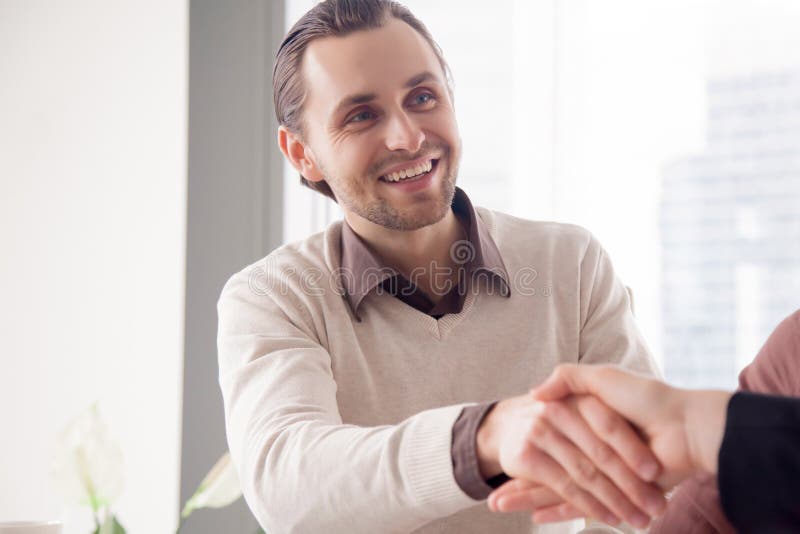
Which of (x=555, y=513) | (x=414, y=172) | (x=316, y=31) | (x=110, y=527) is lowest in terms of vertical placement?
(x=110, y=527)

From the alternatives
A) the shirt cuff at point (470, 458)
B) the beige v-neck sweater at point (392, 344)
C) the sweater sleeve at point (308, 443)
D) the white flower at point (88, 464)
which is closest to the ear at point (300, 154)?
the beige v-neck sweater at point (392, 344)

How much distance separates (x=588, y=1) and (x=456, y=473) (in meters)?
1.80

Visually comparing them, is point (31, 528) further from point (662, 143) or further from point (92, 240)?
point (662, 143)

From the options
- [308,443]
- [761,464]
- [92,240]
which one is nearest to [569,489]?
[761,464]

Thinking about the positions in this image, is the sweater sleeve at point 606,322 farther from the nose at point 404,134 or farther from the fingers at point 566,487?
the fingers at point 566,487

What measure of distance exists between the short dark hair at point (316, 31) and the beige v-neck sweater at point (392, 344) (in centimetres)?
27

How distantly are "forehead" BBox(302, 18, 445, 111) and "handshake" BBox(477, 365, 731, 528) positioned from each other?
0.81 meters

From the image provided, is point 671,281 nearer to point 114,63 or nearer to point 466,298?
point 466,298

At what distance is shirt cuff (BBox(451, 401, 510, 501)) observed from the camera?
35.6 inches

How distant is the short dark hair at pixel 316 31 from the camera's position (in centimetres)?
164

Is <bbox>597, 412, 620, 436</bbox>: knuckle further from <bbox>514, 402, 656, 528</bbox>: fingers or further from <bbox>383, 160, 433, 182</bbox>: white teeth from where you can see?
<bbox>383, 160, 433, 182</bbox>: white teeth

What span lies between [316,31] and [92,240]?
130 cm

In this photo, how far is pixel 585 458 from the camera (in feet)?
2.96

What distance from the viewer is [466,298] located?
1.54 m
